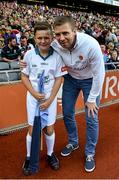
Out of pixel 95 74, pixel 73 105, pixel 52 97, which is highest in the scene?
pixel 95 74

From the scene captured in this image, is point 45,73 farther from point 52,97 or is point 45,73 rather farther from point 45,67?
point 52,97

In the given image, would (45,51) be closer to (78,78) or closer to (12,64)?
(78,78)

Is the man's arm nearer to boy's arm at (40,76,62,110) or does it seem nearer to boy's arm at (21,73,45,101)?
boy's arm at (40,76,62,110)

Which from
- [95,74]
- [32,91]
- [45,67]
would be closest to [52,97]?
[32,91]

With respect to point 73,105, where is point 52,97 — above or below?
above

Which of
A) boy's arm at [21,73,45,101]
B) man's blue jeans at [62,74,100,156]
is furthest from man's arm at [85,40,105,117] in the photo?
boy's arm at [21,73,45,101]

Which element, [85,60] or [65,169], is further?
[65,169]

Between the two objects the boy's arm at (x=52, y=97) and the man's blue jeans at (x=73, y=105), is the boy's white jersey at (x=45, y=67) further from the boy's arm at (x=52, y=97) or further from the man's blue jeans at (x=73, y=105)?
the man's blue jeans at (x=73, y=105)

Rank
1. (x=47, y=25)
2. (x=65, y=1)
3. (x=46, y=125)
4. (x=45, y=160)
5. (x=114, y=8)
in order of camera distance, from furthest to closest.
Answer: (x=114, y=8)
(x=65, y=1)
(x=45, y=160)
(x=46, y=125)
(x=47, y=25)

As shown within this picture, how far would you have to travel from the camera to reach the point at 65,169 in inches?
159

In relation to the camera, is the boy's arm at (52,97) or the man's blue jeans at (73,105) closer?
the boy's arm at (52,97)

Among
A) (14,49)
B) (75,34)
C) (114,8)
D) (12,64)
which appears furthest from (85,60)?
(114,8)

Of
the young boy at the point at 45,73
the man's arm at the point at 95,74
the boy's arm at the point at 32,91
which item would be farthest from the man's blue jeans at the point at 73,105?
the boy's arm at the point at 32,91

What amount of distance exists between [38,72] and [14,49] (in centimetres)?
462
